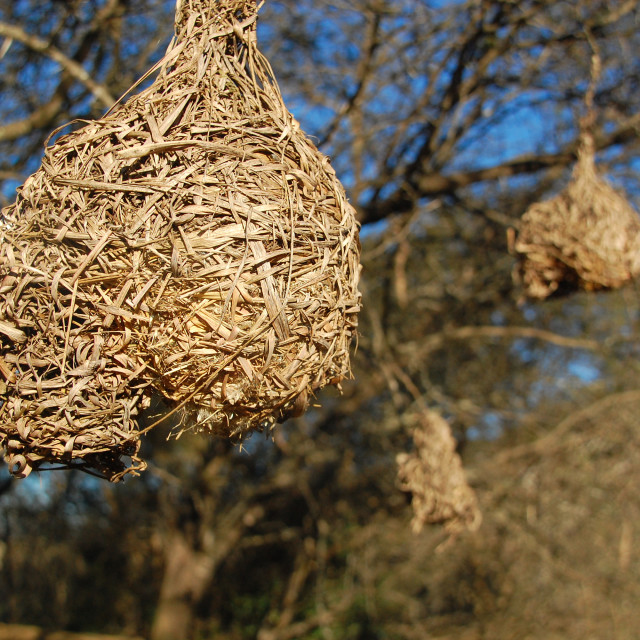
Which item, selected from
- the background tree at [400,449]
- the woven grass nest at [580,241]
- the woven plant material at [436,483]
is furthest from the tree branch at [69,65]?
the woven plant material at [436,483]

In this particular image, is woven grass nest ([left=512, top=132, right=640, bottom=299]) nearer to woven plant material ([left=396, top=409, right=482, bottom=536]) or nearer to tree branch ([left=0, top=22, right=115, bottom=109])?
woven plant material ([left=396, top=409, right=482, bottom=536])

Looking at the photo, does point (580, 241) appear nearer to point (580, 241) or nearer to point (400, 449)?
point (580, 241)

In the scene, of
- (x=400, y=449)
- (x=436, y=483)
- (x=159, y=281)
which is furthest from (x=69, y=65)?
(x=400, y=449)

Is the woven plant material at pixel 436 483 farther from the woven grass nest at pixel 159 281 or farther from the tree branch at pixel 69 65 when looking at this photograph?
the tree branch at pixel 69 65

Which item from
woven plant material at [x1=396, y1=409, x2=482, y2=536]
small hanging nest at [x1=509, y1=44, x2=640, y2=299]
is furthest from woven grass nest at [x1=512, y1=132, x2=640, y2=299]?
woven plant material at [x1=396, y1=409, x2=482, y2=536]

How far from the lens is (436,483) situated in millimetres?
2195

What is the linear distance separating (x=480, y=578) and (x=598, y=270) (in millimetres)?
3933

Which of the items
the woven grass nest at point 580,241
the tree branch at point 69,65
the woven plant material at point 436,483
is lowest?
the woven plant material at point 436,483

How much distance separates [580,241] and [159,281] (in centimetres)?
140

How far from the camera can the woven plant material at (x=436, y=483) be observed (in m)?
2.19

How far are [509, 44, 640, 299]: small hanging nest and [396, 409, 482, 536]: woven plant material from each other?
23.6 inches

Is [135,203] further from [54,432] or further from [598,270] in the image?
[598,270]

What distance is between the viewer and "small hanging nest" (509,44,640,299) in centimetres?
198

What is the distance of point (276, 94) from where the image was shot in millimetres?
1238
